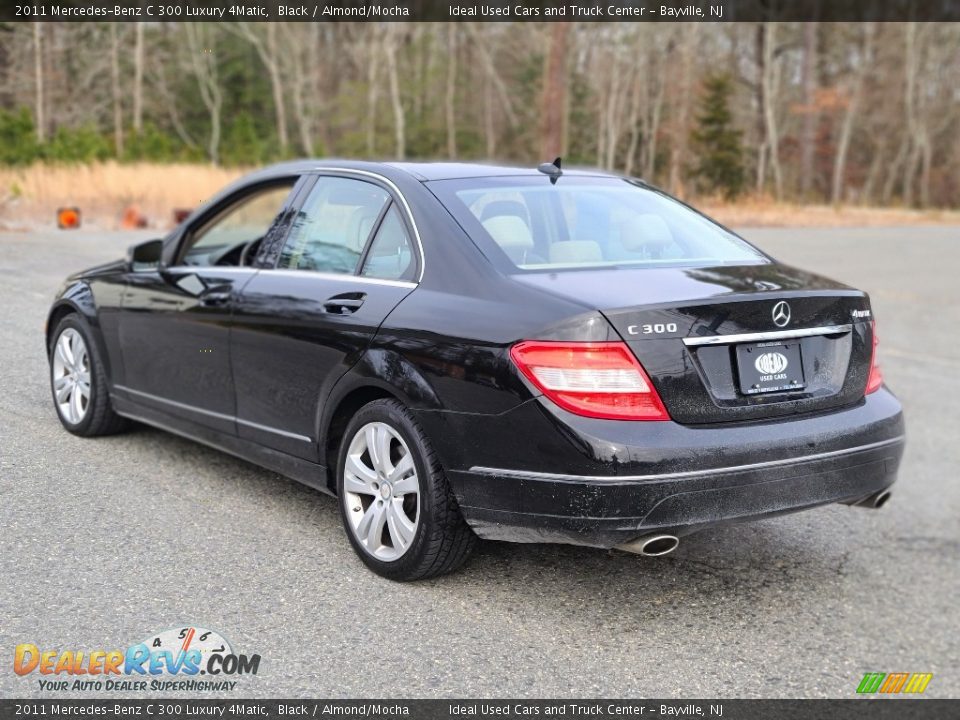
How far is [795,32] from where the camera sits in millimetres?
58156

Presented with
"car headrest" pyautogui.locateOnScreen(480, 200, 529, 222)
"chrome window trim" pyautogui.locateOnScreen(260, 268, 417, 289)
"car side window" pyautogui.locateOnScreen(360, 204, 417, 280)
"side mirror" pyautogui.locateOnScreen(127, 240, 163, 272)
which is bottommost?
"side mirror" pyautogui.locateOnScreen(127, 240, 163, 272)

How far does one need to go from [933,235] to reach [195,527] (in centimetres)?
3023

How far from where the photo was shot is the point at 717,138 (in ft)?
162

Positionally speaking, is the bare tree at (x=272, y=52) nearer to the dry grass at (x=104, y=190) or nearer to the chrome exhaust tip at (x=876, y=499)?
the dry grass at (x=104, y=190)

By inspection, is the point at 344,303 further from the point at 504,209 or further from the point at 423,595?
the point at 423,595

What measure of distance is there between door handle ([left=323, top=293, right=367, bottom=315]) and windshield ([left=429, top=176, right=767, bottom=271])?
508 mm

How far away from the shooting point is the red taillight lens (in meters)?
3.66

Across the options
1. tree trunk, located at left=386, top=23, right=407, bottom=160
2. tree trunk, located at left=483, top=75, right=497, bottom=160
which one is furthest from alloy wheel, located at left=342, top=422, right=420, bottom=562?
tree trunk, located at left=483, top=75, right=497, bottom=160

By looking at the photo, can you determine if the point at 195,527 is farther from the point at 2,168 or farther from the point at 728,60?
the point at 728,60

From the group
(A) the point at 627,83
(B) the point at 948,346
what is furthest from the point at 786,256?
(A) the point at 627,83

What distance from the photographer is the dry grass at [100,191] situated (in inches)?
753

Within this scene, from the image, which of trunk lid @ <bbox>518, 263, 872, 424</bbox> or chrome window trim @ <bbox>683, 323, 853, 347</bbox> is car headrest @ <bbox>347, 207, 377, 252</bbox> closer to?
trunk lid @ <bbox>518, 263, 872, 424</bbox>

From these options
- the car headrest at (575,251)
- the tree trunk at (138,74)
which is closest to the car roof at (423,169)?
the car headrest at (575,251)

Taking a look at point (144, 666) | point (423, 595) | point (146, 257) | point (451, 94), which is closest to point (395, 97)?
point (451, 94)
